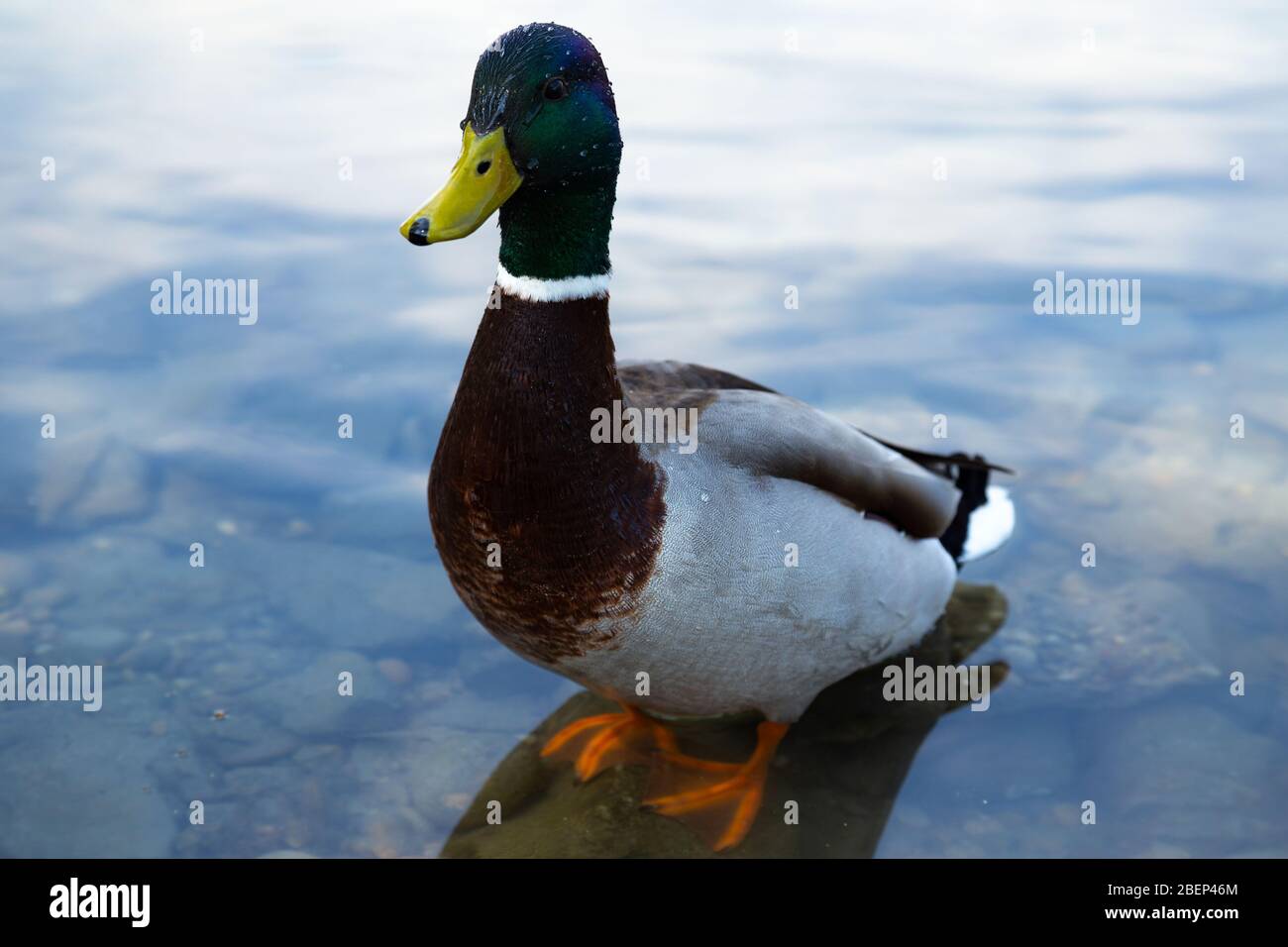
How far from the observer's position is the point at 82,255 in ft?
18.7

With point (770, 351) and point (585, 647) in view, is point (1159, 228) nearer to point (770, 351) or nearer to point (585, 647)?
point (770, 351)

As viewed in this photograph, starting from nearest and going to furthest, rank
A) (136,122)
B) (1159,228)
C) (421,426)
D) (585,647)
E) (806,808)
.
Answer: (585,647) → (806,808) → (421,426) → (1159,228) → (136,122)

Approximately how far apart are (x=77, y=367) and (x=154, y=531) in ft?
3.77

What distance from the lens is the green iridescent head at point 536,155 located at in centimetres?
261

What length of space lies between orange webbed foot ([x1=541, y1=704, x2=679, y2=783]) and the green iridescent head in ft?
4.27

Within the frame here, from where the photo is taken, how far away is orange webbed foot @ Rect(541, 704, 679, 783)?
134 inches

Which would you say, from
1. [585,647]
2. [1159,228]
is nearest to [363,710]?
[585,647]

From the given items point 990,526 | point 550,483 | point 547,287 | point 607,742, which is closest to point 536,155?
point 547,287

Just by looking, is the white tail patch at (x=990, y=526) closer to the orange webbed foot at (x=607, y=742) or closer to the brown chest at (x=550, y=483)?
the orange webbed foot at (x=607, y=742)

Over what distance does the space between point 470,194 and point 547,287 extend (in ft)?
0.97

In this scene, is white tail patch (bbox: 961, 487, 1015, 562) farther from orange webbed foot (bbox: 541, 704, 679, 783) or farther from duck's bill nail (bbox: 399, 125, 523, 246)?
duck's bill nail (bbox: 399, 125, 523, 246)

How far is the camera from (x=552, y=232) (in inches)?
110

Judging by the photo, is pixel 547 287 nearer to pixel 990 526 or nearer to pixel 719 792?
pixel 719 792
